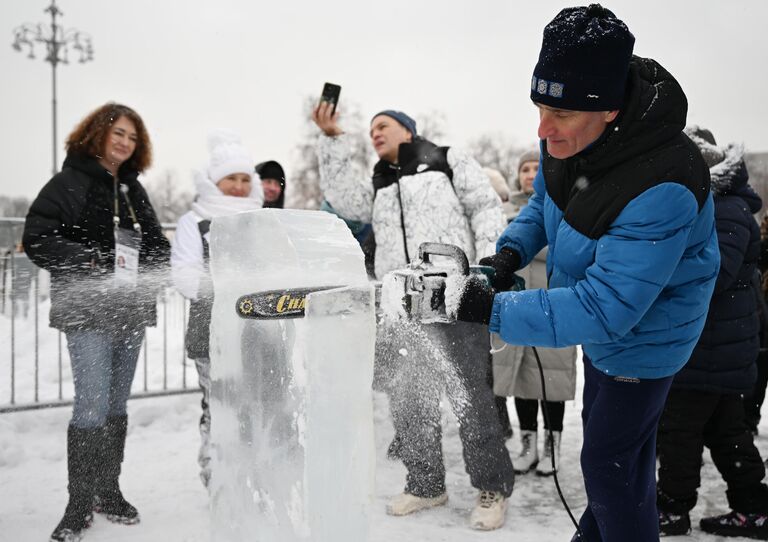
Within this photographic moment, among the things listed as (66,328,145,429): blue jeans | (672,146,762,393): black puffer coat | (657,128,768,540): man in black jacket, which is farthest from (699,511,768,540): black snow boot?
(66,328,145,429): blue jeans

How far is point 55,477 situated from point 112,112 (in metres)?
2.04

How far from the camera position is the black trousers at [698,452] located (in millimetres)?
2801

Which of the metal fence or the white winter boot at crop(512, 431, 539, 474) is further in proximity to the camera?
the metal fence

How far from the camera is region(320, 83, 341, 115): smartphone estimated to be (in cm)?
316

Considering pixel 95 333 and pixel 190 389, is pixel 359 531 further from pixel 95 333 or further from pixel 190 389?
pixel 190 389

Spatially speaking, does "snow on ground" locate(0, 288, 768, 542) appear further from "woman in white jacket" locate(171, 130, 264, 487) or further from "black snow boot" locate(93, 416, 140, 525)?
"woman in white jacket" locate(171, 130, 264, 487)

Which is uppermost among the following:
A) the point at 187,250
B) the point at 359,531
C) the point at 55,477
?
the point at 187,250

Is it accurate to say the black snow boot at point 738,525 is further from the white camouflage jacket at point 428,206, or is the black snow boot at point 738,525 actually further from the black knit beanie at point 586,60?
the black knit beanie at point 586,60

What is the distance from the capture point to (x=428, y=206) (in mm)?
3236

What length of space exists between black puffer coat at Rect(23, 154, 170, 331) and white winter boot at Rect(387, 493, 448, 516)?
4.99 feet

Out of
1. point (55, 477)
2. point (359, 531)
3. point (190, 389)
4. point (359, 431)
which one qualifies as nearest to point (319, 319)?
point (359, 431)

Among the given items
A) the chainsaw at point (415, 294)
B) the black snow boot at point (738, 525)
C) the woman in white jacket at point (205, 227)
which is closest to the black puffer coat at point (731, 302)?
the black snow boot at point (738, 525)

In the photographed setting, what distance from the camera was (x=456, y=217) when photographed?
326 cm

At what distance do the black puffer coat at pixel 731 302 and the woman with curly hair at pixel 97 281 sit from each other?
101 inches
